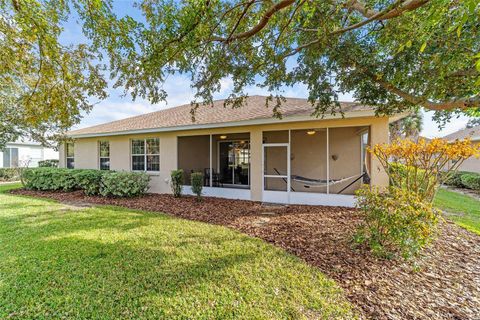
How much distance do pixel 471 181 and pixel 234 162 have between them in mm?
14441

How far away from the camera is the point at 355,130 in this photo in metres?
10.1

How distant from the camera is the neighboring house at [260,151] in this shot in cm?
845

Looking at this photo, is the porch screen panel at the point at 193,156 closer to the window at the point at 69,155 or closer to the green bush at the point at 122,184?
the green bush at the point at 122,184

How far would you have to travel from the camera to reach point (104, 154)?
13.3 metres

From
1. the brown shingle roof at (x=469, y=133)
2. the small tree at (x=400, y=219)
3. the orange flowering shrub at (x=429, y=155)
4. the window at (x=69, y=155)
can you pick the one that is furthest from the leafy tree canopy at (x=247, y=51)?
the brown shingle roof at (x=469, y=133)

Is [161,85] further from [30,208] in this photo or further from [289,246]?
[30,208]

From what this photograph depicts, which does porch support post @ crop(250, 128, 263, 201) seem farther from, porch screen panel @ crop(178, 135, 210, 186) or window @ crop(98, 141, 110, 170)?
window @ crop(98, 141, 110, 170)

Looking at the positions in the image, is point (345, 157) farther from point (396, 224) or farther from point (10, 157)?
point (10, 157)

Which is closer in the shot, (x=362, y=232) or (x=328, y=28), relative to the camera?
(x=362, y=232)

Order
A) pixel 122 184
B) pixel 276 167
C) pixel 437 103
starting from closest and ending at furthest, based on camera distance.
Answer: pixel 437 103 → pixel 122 184 → pixel 276 167

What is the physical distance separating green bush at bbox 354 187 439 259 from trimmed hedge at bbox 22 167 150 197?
28.9 ft

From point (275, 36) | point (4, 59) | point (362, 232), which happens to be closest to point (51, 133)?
point (4, 59)

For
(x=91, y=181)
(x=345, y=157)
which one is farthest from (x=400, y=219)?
(x=91, y=181)

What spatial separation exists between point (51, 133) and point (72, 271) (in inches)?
508
